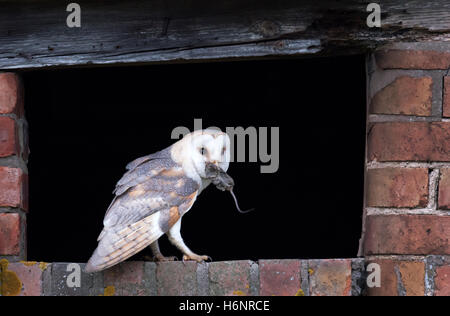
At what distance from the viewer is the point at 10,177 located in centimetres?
189

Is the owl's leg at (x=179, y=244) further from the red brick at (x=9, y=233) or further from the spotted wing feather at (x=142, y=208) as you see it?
the red brick at (x=9, y=233)

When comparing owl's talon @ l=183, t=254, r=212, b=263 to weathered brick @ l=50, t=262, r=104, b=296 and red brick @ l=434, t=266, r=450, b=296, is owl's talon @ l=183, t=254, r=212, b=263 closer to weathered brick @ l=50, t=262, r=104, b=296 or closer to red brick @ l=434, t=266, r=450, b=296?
weathered brick @ l=50, t=262, r=104, b=296

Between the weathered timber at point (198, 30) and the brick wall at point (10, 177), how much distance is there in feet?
0.28

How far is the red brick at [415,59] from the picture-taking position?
5.98ft

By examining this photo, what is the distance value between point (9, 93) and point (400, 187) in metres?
1.05

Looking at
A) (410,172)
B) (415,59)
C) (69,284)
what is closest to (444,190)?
(410,172)

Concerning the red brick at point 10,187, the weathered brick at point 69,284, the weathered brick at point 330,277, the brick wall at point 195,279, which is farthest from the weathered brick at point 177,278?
the red brick at point 10,187

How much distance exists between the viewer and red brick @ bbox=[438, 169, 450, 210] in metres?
1.80

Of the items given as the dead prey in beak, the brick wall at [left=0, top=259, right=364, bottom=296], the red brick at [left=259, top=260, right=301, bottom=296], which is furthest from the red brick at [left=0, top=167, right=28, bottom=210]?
the red brick at [left=259, top=260, right=301, bottom=296]

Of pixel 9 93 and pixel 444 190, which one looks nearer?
pixel 444 190

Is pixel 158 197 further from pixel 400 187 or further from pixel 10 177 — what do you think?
pixel 400 187

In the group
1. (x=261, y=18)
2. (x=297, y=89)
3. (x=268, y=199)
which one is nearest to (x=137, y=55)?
(x=261, y=18)

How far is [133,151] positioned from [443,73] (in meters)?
1.38

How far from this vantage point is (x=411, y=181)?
180 centimetres
